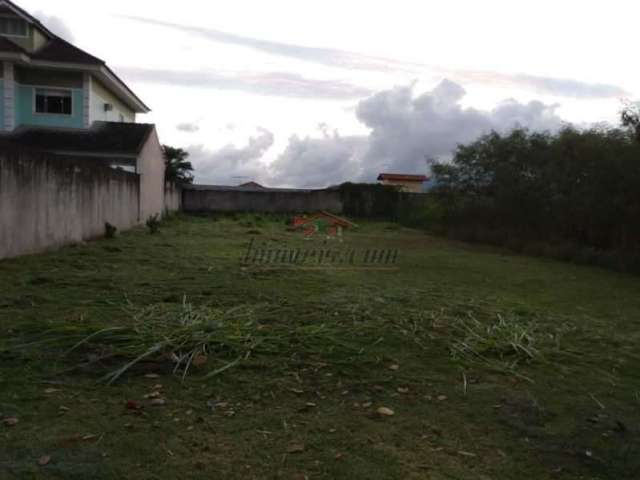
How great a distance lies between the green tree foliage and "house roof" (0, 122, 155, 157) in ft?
30.0

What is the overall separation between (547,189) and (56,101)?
1533 centimetres

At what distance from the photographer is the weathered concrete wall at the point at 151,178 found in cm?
1644

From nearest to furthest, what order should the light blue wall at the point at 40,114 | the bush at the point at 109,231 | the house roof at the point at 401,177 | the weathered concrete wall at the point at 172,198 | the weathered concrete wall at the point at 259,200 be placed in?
1. the bush at the point at 109,231
2. the light blue wall at the point at 40,114
3. the weathered concrete wall at the point at 172,198
4. the weathered concrete wall at the point at 259,200
5. the house roof at the point at 401,177

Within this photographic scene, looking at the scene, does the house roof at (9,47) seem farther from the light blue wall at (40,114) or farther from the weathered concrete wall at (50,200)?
the weathered concrete wall at (50,200)

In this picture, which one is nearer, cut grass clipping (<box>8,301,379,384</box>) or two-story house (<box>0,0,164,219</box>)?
cut grass clipping (<box>8,301,379,384</box>)

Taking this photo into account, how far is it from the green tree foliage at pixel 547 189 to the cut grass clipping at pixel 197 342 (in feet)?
26.2

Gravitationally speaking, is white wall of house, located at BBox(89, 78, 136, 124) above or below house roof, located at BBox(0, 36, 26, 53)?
below

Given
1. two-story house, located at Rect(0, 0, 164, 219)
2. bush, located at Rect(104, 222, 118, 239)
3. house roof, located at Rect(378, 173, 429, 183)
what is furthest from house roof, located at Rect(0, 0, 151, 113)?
house roof, located at Rect(378, 173, 429, 183)

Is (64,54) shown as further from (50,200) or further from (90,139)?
(50,200)

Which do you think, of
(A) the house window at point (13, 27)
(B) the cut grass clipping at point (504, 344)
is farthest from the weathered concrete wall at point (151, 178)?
(B) the cut grass clipping at point (504, 344)

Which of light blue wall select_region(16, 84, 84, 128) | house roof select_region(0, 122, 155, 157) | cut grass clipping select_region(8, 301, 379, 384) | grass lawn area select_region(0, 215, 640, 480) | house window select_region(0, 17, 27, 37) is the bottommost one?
grass lawn area select_region(0, 215, 640, 480)

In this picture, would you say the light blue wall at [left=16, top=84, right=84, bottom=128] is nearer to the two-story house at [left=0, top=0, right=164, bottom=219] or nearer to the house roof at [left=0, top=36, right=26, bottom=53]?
the two-story house at [left=0, top=0, right=164, bottom=219]

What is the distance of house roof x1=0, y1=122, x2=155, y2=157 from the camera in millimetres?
17000

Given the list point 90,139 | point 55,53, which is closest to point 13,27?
point 55,53
